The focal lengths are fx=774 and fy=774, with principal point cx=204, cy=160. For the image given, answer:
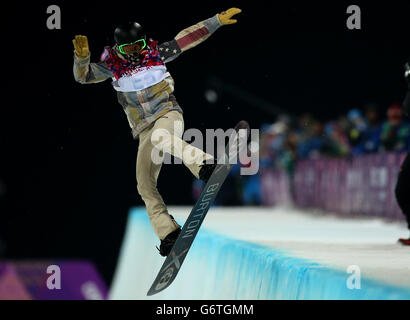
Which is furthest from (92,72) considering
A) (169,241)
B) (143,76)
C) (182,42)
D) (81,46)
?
(169,241)

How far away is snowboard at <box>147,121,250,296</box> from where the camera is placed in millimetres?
5133

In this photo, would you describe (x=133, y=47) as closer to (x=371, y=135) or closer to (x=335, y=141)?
(x=371, y=135)

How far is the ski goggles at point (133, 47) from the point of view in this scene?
16.6 ft

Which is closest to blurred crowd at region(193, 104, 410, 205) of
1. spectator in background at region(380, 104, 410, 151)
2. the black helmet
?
spectator in background at region(380, 104, 410, 151)

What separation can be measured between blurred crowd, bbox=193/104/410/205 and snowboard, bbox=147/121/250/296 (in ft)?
18.0

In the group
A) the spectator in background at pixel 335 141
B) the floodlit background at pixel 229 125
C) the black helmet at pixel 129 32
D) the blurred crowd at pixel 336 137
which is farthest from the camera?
the spectator in background at pixel 335 141

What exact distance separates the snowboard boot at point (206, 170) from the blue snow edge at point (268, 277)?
66 centimetres

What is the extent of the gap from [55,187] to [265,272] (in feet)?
63.3

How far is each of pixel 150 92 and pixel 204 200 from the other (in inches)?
32.5

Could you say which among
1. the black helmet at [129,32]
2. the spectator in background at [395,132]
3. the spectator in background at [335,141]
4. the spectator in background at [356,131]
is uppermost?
the black helmet at [129,32]

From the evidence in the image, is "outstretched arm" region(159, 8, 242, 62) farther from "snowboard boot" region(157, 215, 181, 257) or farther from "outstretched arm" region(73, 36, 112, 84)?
"snowboard boot" region(157, 215, 181, 257)

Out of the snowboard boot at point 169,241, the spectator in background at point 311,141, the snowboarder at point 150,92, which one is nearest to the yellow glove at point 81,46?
the snowboarder at point 150,92

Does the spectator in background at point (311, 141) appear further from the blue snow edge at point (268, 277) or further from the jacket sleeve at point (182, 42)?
the jacket sleeve at point (182, 42)

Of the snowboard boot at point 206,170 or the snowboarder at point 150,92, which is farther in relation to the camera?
the snowboarder at point 150,92
